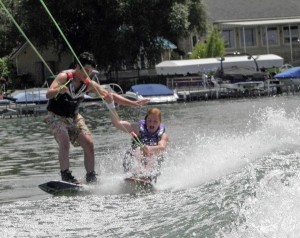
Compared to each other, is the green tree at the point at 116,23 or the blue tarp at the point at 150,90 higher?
the green tree at the point at 116,23

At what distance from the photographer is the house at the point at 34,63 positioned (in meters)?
67.1

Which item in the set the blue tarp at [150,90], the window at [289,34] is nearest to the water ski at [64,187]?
the blue tarp at [150,90]

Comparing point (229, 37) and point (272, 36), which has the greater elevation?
point (229, 37)

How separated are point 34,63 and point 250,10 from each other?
62.5 feet

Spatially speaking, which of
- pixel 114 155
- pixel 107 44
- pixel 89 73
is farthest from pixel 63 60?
pixel 89 73

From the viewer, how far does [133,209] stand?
33.5ft

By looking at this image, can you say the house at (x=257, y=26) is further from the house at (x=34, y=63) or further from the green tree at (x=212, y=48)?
the house at (x=34, y=63)

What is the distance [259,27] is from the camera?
72312mm

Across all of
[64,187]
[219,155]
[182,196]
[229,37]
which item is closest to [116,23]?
[229,37]

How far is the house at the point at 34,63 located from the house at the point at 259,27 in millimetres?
11351

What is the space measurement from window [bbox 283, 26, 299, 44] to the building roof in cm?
120

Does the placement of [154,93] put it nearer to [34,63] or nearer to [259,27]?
[34,63]

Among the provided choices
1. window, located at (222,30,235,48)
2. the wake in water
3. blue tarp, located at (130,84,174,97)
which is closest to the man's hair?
the wake in water

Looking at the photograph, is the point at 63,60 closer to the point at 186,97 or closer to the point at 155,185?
the point at 186,97
